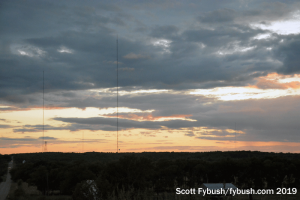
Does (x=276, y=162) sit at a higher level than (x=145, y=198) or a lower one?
lower

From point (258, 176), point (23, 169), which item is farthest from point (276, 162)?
point (23, 169)

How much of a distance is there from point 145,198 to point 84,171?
5816cm

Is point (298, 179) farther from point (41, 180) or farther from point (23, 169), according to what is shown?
point (23, 169)

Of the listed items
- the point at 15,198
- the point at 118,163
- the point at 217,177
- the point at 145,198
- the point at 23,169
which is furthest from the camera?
the point at 23,169

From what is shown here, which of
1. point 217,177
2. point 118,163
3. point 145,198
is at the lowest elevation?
point 217,177

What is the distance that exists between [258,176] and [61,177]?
52262mm

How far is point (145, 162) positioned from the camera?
202ft

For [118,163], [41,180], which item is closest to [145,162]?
[118,163]

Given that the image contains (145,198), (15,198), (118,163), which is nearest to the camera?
(145,198)

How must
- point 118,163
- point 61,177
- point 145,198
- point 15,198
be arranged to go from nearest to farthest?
1. point 145,198
2. point 15,198
3. point 118,163
4. point 61,177

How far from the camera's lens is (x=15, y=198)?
53875mm

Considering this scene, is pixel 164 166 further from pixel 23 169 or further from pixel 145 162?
pixel 23 169

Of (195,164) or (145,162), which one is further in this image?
(195,164)

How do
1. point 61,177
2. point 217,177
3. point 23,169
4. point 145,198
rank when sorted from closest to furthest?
point 145,198 → point 61,177 → point 217,177 → point 23,169
